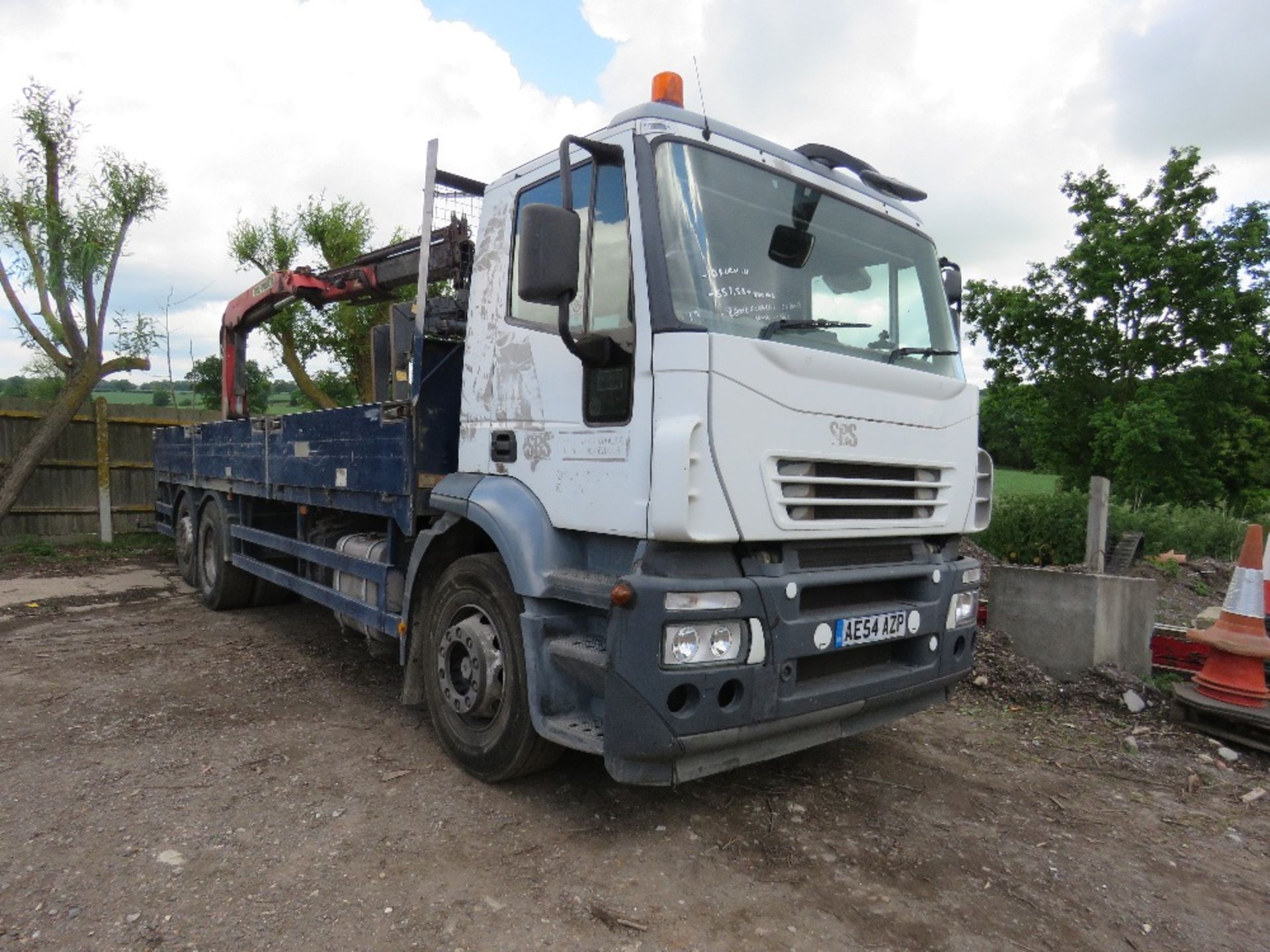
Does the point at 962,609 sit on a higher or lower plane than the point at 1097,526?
lower

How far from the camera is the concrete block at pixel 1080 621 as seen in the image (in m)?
5.14

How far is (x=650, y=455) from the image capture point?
2.77 meters

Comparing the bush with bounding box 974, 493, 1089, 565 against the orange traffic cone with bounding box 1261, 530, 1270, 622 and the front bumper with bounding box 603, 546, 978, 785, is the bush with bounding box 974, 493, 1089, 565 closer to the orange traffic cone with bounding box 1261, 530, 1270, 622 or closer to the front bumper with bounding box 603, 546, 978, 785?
the orange traffic cone with bounding box 1261, 530, 1270, 622

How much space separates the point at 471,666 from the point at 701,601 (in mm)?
1361

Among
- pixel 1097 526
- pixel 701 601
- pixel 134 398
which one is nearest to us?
pixel 701 601

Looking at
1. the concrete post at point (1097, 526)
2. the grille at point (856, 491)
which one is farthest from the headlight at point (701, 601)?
the concrete post at point (1097, 526)

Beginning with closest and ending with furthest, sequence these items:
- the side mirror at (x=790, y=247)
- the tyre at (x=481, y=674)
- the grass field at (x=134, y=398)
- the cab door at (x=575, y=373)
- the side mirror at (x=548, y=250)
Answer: the side mirror at (x=548, y=250), the cab door at (x=575, y=373), the side mirror at (x=790, y=247), the tyre at (x=481, y=674), the grass field at (x=134, y=398)

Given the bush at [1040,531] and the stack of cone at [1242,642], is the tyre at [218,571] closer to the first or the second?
the stack of cone at [1242,642]

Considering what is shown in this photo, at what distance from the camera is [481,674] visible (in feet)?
11.3

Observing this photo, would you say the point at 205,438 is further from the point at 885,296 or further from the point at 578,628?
the point at 885,296

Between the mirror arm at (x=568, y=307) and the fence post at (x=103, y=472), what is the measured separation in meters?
11.2

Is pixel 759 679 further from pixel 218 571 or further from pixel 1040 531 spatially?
pixel 1040 531

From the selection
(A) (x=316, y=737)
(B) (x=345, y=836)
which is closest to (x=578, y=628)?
(B) (x=345, y=836)

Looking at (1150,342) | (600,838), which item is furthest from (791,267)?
(1150,342)
